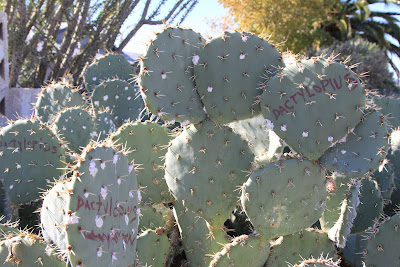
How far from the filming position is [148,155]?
2.44m

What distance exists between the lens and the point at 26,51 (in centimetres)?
720

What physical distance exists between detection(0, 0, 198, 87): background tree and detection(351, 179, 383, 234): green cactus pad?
496 cm

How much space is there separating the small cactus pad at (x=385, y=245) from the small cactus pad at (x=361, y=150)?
369mm

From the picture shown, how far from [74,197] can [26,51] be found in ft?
21.2

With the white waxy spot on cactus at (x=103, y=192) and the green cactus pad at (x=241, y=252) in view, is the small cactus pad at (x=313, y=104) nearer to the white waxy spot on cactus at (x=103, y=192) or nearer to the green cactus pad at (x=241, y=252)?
the green cactus pad at (x=241, y=252)

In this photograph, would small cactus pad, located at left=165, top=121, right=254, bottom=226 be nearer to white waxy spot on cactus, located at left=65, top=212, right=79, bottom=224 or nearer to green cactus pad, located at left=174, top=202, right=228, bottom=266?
green cactus pad, located at left=174, top=202, right=228, bottom=266

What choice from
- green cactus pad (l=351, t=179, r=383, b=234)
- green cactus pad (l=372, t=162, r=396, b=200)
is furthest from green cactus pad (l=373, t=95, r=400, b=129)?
green cactus pad (l=351, t=179, r=383, b=234)

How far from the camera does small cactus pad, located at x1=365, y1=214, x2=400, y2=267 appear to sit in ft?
6.81

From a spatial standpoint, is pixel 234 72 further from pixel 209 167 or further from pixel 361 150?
pixel 361 150

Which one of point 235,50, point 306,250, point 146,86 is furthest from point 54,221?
point 306,250

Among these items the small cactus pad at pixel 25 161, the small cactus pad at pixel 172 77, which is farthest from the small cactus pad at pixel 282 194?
the small cactus pad at pixel 25 161

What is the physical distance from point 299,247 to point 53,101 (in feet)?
7.18

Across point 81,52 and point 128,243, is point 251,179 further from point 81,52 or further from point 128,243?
point 81,52

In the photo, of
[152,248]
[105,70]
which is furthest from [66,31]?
[152,248]
